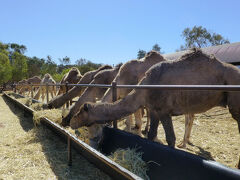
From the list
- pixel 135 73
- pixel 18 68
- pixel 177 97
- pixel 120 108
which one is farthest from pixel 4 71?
pixel 177 97

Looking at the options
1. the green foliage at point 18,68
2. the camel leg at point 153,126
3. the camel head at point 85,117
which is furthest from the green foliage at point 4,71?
the camel leg at point 153,126

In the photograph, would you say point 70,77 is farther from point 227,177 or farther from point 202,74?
point 227,177

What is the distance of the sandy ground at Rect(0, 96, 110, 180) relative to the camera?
2.94 meters

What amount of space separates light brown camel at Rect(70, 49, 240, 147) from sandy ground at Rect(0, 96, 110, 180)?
2.44 ft

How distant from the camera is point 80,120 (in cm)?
365

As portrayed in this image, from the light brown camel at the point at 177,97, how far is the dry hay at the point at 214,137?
38.1 inches

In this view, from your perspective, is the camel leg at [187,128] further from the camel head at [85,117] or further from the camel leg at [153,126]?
A: the camel head at [85,117]

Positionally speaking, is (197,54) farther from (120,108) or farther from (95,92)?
(95,92)

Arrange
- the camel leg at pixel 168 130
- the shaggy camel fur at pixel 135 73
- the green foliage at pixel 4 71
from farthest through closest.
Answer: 1. the green foliage at pixel 4 71
2. the shaggy camel fur at pixel 135 73
3. the camel leg at pixel 168 130

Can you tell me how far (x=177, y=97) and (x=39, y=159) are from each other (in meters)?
2.69

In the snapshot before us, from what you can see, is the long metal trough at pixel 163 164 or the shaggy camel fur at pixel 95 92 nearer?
the long metal trough at pixel 163 164

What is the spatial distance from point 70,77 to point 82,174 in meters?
8.07

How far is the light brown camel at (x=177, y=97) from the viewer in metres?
3.47

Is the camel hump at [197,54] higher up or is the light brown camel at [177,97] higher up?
the camel hump at [197,54]
